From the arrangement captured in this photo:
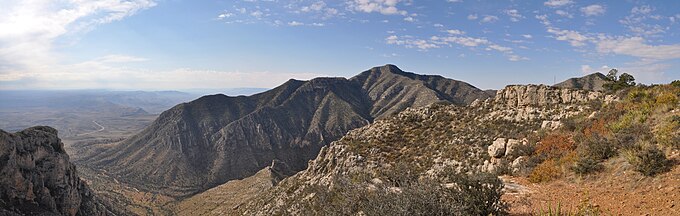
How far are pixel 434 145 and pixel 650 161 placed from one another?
16.6m

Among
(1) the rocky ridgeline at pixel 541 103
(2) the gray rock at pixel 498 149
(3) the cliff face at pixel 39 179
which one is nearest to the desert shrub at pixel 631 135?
(2) the gray rock at pixel 498 149

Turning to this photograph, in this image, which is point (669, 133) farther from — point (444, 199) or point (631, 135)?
point (444, 199)

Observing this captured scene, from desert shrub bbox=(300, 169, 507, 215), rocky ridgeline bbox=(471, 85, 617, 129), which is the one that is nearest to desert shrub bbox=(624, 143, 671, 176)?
desert shrub bbox=(300, 169, 507, 215)

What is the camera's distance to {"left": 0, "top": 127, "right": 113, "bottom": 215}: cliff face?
3716cm

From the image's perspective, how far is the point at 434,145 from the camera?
2703cm

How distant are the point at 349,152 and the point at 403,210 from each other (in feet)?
80.4

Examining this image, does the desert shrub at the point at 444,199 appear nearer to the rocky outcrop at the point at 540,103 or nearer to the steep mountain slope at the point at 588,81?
the rocky outcrop at the point at 540,103

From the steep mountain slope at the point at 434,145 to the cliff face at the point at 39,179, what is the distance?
2639cm

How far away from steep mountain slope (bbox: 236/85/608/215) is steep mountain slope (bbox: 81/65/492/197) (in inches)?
2862

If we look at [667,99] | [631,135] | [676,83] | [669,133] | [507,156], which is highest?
[676,83]

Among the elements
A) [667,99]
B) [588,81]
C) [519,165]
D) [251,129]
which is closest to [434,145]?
[519,165]

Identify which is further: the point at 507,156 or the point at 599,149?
the point at 507,156

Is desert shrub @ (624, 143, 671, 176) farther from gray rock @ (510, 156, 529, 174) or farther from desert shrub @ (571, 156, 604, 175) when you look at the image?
gray rock @ (510, 156, 529, 174)

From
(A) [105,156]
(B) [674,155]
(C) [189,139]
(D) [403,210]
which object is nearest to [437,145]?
(B) [674,155]
